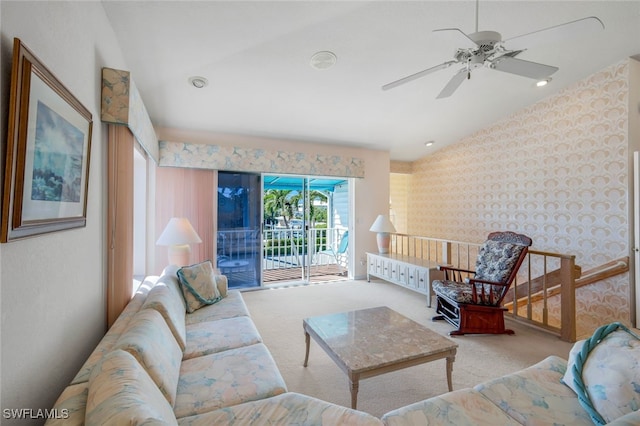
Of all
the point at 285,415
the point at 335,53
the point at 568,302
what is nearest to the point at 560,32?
the point at 335,53

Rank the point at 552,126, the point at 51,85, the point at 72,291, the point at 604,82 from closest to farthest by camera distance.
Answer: the point at 51,85, the point at 72,291, the point at 604,82, the point at 552,126

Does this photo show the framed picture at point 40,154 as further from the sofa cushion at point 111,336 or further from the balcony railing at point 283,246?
the balcony railing at point 283,246

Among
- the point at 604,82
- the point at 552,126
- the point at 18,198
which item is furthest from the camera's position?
the point at 552,126

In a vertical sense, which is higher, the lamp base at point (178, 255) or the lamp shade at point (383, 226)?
the lamp shade at point (383, 226)

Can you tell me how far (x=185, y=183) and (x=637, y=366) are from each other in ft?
14.8

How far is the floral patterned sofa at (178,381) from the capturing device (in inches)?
36.3

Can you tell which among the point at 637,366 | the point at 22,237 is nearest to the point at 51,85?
the point at 22,237

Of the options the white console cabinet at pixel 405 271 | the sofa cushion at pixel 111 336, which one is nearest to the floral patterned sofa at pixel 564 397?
the sofa cushion at pixel 111 336

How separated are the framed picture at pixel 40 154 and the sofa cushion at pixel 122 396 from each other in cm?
56

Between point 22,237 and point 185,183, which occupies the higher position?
point 185,183

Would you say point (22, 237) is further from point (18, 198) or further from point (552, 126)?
point (552, 126)

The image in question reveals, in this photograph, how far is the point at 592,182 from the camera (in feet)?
11.6

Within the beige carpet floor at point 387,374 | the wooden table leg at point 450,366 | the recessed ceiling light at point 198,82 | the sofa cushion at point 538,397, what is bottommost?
the beige carpet floor at point 387,374

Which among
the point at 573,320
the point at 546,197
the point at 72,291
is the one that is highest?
the point at 546,197
